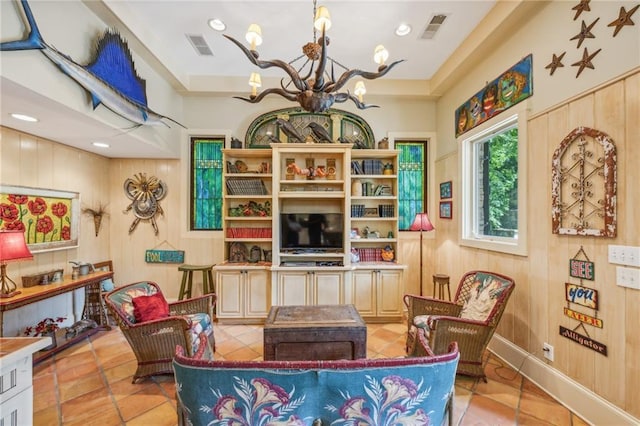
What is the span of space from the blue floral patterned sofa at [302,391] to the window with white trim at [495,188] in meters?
2.18

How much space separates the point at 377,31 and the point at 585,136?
223 cm

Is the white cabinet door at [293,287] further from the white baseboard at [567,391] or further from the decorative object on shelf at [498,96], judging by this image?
the decorative object on shelf at [498,96]

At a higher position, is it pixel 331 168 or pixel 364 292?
pixel 331 168

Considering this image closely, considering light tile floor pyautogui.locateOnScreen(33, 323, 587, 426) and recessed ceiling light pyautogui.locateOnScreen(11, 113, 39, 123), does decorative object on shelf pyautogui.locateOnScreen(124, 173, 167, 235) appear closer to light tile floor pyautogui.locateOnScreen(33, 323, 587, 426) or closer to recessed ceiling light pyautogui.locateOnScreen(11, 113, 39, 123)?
recessed ceiling light pyautogui.locateOnScreen(11, 113, 39, 123)

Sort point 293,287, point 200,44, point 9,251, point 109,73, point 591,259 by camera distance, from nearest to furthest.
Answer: point 591,259, point 9,251, point 109,73, point 200,44, point 293,287

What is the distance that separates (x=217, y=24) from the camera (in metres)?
2.97

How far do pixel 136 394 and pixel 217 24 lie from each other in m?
3.63

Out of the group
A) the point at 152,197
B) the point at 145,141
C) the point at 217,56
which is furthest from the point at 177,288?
the point at 217,56

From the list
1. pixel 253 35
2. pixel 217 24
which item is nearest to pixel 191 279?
pixel 217 24

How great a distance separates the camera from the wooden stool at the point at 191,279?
3.94 meters

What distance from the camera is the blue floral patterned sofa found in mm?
1125

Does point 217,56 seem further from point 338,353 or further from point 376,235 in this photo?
point 338,353

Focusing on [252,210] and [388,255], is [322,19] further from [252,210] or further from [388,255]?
[388,255]

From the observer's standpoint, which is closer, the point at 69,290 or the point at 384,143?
the point at 69,290
